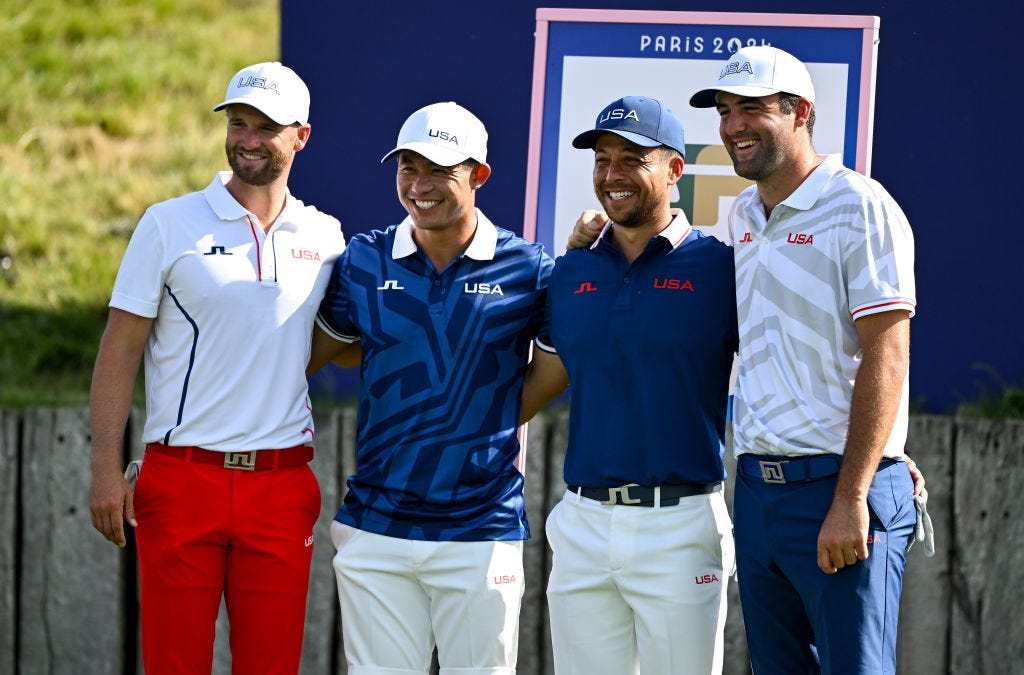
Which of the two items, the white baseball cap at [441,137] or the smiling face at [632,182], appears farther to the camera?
the white baseball cap at [441,137]

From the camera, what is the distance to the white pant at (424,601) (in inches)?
158

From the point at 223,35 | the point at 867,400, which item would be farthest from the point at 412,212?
the point at 223,35

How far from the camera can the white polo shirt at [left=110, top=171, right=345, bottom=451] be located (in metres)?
4.07

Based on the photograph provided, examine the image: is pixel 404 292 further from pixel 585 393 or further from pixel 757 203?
pixel 757 203

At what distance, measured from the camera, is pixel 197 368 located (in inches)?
161

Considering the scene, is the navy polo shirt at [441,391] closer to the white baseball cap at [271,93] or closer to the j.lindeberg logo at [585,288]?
the j.lindeberg logo at [585,288]

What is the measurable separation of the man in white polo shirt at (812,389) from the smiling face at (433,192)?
798 mm

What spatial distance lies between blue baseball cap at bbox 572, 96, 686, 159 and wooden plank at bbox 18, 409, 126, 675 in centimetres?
259

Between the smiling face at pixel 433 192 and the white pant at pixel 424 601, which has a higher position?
the smiling face at pixel 433 192

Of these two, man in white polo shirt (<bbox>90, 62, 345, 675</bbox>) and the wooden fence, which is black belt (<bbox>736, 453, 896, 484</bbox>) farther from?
the wooden fence

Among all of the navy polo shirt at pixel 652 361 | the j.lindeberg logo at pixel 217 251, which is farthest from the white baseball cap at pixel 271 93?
the navy polo shirt at pixel 652 361

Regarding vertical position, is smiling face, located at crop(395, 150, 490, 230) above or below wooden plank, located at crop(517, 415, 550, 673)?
above

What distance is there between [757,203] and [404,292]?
104 centimetres

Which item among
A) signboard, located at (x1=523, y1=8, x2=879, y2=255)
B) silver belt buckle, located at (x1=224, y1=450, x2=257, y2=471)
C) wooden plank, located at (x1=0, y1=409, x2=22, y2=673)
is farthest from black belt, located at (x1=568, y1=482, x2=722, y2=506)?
wooden plank, located at (x1=0, y1=409, x2=22, y2=673)
